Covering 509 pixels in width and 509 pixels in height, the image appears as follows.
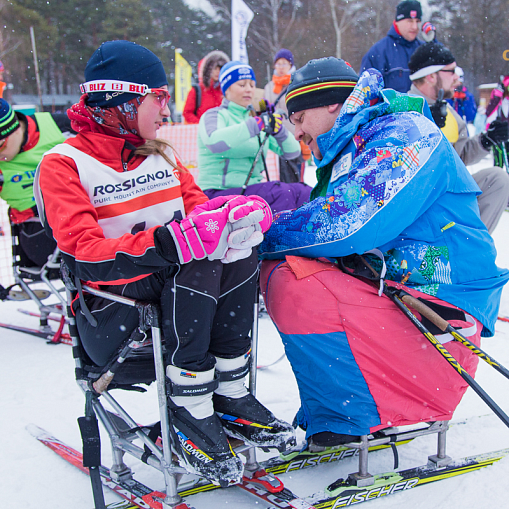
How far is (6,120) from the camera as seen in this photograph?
133 inches

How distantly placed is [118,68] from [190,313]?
908mm

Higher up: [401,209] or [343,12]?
[343,12]

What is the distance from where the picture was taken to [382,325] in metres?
1.76

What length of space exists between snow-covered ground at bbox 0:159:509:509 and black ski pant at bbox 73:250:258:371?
61cm

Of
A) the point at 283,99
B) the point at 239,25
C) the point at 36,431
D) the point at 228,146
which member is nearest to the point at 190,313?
the point at 36,431

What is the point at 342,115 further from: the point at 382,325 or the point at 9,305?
the point at 9,305

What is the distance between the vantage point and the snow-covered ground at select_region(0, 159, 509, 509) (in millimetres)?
1811

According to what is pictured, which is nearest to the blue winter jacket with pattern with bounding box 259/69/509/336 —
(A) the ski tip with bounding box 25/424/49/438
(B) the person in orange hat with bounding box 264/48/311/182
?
(A) the ski tip with bounding box 25/424/49/438

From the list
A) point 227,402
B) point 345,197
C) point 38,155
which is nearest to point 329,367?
point 227,402

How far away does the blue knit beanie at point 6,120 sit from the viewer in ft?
11.0

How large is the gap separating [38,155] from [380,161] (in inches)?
109

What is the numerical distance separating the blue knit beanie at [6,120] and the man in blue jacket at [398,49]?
3.15m

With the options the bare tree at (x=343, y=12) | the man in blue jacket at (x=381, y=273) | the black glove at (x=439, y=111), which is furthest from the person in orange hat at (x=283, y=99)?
the bare tree at (x=343, y=12)

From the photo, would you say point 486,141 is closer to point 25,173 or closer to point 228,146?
point 228,146
